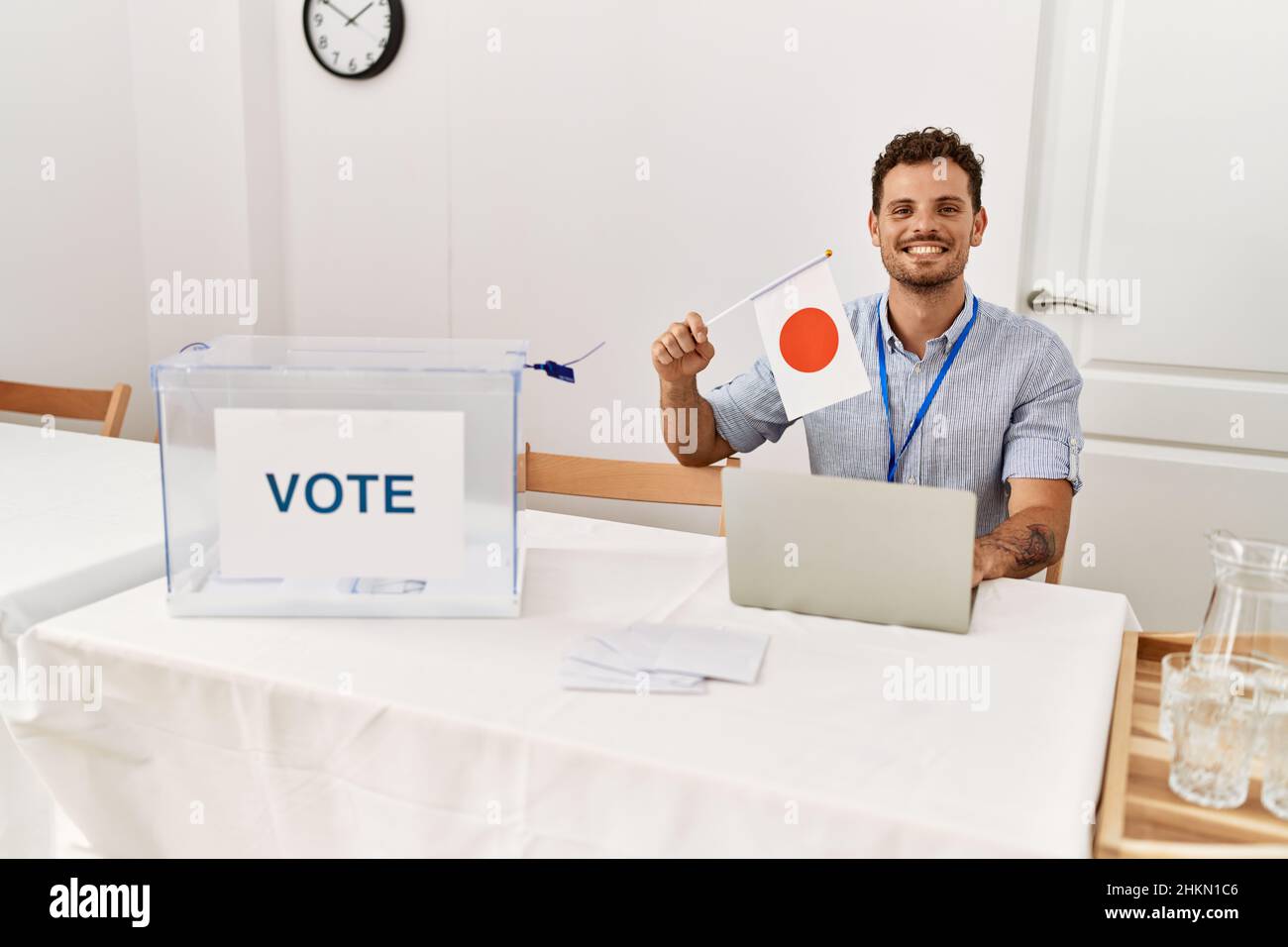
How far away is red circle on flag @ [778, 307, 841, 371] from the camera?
1487mm

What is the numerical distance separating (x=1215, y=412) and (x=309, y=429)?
78.8 inches

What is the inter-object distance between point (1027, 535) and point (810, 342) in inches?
17.8

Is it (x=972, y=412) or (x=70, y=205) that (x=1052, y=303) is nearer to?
(x=972, y=412)

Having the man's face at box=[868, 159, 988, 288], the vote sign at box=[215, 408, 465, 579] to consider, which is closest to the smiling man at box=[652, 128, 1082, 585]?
the man's face at box=[868, 159, 988, 288]

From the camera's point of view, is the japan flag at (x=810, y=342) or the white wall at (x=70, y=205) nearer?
the japan flag at (x=810, y=342)

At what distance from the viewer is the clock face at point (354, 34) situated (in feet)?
10.2

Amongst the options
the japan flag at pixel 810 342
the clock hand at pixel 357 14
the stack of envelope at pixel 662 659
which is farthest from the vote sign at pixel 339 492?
the clock hand at pixel 357 14

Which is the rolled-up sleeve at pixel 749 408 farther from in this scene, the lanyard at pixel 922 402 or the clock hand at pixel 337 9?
the clock hand at pixel 337 9

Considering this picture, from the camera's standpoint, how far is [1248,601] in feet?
3.10

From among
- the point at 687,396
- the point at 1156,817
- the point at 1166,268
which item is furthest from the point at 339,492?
the point at 1166,268
